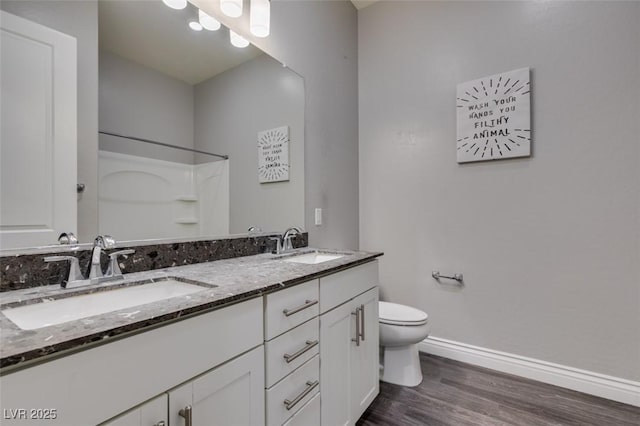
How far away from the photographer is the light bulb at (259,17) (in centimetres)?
154

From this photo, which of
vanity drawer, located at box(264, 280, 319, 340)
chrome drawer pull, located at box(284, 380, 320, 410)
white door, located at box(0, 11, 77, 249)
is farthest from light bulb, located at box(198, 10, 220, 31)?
chrome drawer pull, located at box(284, 380, 320, 410)

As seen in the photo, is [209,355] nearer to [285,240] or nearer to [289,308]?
[289,308]

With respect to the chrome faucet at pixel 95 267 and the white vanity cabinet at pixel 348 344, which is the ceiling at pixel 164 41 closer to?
the chrome faucet at pixel 95 267

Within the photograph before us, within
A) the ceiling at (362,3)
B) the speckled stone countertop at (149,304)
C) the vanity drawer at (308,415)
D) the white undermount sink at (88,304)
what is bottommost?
the vanity drawer at (308,415)

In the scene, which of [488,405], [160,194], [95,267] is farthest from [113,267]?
[488,405]

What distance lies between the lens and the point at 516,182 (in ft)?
6.26

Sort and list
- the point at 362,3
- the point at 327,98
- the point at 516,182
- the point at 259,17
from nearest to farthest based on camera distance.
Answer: the point at 259,17 < the point at 516,182 < the point at 327,98 < the point at 362,3

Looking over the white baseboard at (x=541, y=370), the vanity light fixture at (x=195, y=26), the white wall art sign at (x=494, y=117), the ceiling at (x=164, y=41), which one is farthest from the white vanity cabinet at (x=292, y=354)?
the white wall art sign at (x=494, y=117)

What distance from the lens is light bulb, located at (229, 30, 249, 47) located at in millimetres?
1536

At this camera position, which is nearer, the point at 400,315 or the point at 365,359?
the point at 365,359

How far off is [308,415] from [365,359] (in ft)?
1.54

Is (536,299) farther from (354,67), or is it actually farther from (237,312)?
(354,67)

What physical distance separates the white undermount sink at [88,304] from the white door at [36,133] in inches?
10.3

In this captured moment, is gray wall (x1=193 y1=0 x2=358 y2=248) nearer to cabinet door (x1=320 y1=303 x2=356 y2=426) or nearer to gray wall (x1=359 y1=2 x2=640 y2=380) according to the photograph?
gray wall (x1=359 y1=2 x2=640 y2=380)
